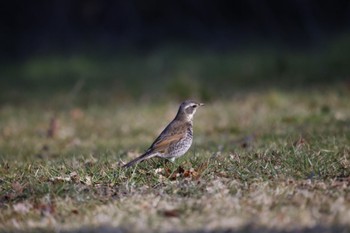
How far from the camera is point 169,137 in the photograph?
8.50 metres

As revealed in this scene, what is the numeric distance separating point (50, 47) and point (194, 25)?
16.9ft

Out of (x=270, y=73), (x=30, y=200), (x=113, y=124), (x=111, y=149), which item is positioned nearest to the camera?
(x=30, y=200)

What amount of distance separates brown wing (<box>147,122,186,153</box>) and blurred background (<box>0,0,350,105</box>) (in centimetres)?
672

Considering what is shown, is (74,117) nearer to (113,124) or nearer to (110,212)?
(113,124)

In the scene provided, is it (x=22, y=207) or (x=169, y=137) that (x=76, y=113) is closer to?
(x=169, y=137)

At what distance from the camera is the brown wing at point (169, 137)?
828cm

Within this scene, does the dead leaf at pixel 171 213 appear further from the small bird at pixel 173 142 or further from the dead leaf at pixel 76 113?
the dead leaf at pixel 76 113

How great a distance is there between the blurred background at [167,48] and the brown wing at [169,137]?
6.72m

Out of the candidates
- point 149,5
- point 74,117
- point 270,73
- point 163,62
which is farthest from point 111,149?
point 149,5

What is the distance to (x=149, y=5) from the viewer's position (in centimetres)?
2861

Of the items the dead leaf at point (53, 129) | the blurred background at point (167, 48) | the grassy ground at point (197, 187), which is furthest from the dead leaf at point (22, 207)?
the blurred background at point (167, 48)

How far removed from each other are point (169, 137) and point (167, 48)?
55.5 feet

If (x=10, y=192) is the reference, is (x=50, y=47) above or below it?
above

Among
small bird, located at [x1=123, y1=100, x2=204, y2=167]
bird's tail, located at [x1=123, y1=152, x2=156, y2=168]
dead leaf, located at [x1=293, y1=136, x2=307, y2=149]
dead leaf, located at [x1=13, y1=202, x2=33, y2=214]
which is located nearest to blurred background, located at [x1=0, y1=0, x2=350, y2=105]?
dead leaf, located at [x1=293, y1=136, x2=307, y2=149]
